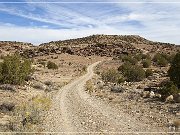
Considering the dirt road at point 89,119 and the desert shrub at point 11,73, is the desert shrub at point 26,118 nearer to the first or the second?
the dirt road at point 89,119

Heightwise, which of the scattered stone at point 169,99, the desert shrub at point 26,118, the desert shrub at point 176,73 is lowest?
the desert shrub at point 26,118

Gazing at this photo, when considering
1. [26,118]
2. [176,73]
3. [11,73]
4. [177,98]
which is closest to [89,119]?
[26,118]

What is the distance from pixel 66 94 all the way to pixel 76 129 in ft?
48.6

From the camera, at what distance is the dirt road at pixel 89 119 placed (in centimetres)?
1728

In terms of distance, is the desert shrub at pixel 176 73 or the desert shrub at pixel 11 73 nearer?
the desert shrub at pixel 11 73

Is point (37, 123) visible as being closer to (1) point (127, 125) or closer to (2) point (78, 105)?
(1) point (127, 125)

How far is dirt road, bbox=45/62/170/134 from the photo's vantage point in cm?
1728

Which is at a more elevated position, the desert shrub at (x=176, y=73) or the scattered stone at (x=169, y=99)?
the desert shrub at (x=176, y=73)

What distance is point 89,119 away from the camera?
65.3 feet

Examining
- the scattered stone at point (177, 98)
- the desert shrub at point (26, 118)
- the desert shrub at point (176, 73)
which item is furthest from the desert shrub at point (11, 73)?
the scattered stone at point (177, 98)

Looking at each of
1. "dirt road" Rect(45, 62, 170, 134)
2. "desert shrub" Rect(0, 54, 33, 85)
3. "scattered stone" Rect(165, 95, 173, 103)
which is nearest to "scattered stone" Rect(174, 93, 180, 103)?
"scattered stone" Rect(165, 95, 173, 103)

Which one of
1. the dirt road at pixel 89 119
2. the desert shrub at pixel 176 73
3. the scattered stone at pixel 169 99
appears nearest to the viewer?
the dirt road at pixel 89 119

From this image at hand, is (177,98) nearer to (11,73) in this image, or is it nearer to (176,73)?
(176,73)

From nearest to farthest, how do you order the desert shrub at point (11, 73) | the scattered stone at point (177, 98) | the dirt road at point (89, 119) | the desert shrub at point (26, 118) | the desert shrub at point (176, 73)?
the desert shrub at point (26, 118) < the dirt road at point (89, 119) < the scattered stone at point (177, 98) < the desert shrub at point (11, 73) < the desert shrub at point (176, 73)
